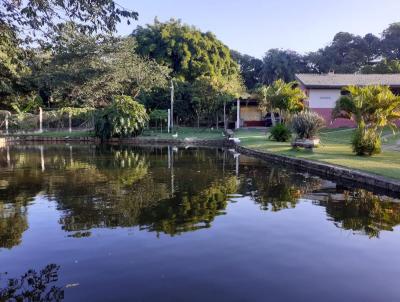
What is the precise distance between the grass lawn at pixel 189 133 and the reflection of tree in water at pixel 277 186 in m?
18.2

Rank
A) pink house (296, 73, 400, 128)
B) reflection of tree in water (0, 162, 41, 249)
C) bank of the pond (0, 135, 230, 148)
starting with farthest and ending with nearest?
pink house (296, 73, 400, 128) < bank of the pond (0, 135, 230, 148) < reflection of tree in water (0, 162, 41, 249)

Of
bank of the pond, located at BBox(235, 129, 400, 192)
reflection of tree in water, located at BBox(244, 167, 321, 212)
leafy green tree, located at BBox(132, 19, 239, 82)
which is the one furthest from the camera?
leafy green tree, located at BBox(132, 19, 239, 82)

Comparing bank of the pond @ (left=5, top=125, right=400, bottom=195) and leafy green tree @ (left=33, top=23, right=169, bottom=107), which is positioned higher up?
leafy green tree @ (left=33, top=23, right=169, bottom=107)

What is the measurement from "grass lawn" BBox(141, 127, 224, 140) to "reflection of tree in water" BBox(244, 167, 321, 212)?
18190mm

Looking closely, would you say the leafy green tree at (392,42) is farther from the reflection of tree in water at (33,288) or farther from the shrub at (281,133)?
the reflection of tree in water at (33,288)

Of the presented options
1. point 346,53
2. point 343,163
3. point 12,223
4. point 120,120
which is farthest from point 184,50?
point 12,223

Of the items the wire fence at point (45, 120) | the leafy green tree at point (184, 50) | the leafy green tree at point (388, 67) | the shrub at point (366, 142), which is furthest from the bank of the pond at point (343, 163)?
the leafy green tree at point (388, 67)

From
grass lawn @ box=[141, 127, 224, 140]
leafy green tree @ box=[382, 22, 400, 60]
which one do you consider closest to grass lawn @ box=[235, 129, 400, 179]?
grass lawn @ box=[141, 127, 224, 140]

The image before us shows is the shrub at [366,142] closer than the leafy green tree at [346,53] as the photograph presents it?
Yes

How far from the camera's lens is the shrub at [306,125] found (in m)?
22.1

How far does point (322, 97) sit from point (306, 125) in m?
18.8

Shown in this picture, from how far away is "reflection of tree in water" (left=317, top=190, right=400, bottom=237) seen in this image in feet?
29.5

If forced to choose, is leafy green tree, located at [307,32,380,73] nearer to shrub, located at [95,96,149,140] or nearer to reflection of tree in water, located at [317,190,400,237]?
shrub, located at [95,96,149,140]

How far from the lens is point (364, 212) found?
33.4 feet
